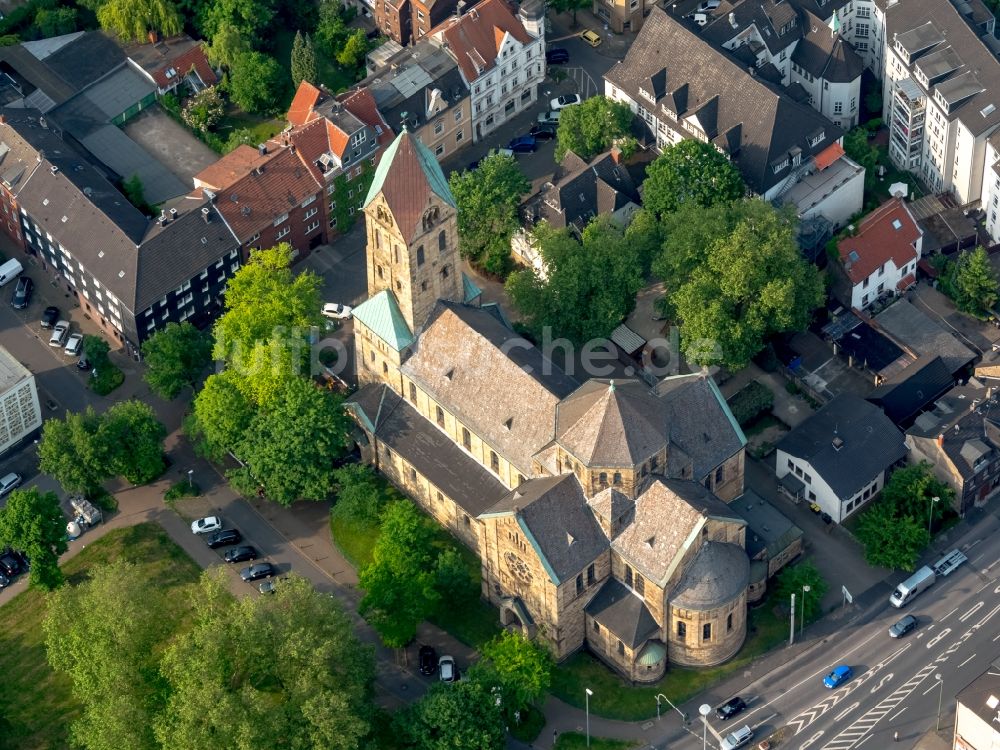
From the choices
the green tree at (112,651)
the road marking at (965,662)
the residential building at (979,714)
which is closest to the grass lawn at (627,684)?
the road marking at (965,662)

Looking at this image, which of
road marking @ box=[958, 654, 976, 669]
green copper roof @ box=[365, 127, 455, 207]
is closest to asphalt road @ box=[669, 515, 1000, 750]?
road marking @ box=[958, 654, 976, 669]

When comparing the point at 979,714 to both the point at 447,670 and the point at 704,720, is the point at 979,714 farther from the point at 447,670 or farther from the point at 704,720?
the point at 447,670

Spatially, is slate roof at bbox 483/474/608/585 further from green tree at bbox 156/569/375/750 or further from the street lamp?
green tree at bbox 156/569/375/750

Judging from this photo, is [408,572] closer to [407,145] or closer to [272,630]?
[272,630]

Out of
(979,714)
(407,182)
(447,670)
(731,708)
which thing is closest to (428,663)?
(447,670)

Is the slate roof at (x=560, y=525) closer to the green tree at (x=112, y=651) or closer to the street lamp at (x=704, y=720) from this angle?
the street lamp at (x=704, y=720)

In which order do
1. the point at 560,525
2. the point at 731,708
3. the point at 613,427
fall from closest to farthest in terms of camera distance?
1. the point at 613,427
2. the point at 560,525
3. the point at 731,708

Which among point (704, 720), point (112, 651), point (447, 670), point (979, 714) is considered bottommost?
point (704, 720)
